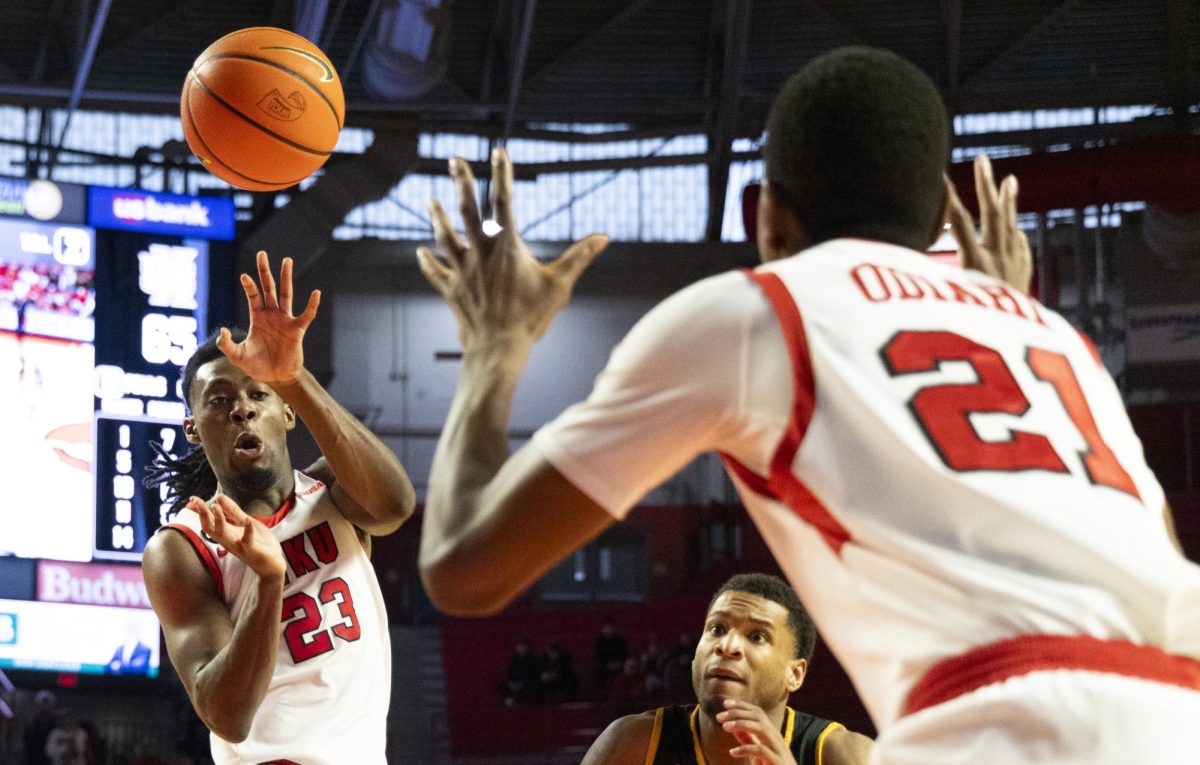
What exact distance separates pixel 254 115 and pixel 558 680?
11710 mm

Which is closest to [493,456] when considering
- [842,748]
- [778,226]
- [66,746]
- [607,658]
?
[778,226]

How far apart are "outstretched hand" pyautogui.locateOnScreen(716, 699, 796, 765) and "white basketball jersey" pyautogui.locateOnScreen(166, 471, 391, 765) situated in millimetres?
1286

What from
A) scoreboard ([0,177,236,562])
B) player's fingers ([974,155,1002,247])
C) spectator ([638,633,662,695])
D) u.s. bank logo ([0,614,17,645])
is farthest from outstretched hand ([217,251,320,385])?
spectator ([638,633,662,695])

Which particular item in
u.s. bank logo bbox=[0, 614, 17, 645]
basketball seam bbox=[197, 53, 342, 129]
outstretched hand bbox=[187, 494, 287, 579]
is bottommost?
u.s. bank logo bbox=[0, 614, 17, 645]

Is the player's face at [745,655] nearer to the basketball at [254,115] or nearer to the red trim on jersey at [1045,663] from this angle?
the basketball at [254,115]

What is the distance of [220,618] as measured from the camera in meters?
4.61

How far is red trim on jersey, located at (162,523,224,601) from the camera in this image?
15.6 ft

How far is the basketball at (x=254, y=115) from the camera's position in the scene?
6.43 metres

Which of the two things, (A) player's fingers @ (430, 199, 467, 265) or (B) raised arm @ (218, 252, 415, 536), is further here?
(B) raised arm @ (218, 252, 415, 536)

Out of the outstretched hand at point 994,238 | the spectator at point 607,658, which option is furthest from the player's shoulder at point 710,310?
the spectator at point 607,658

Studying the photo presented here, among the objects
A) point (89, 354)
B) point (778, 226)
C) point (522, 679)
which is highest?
point (778, 226)

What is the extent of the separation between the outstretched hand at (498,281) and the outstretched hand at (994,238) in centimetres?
82

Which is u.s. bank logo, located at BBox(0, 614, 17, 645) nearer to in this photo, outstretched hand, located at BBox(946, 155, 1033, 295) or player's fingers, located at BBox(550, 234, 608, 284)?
outstretched hand, located at BBox(946, 155, 1033, 295)

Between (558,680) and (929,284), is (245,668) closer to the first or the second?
(929,284)
